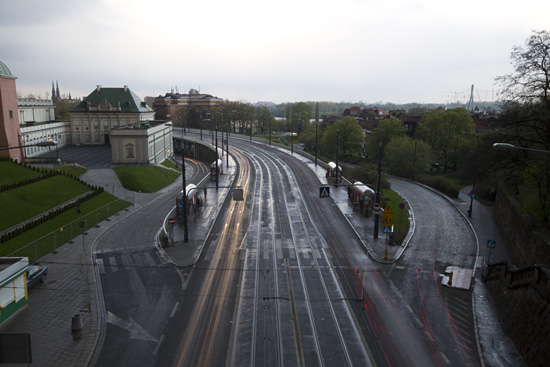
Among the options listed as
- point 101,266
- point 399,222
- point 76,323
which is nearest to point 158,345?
point 76,323

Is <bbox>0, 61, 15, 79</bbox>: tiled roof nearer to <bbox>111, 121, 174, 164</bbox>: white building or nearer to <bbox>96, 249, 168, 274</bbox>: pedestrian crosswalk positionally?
<bbox>111, 121, 174, 164</bbox>: white building

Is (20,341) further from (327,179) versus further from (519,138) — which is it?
(327,179)

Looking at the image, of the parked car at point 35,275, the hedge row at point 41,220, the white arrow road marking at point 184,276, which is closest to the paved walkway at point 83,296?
the parked car at point 35,275

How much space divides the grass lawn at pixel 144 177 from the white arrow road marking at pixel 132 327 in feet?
101

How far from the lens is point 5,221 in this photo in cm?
3141

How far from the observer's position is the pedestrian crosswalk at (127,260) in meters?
26.1

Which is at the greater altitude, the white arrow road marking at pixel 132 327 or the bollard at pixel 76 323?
the bollard at pixel 76 323

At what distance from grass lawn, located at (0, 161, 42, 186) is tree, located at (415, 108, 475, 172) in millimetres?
57995

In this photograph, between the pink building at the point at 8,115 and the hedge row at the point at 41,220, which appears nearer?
the hedge row at the point at 41,220

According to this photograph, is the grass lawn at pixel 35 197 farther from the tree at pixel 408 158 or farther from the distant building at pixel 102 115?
the tree at pixel 408 158

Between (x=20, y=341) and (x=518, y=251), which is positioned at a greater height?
(x=20, y=341)

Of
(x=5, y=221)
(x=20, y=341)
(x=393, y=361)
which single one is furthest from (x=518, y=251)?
(x=5, y=221)

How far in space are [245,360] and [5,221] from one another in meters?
23.8

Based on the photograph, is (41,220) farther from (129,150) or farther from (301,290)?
(129,150)
